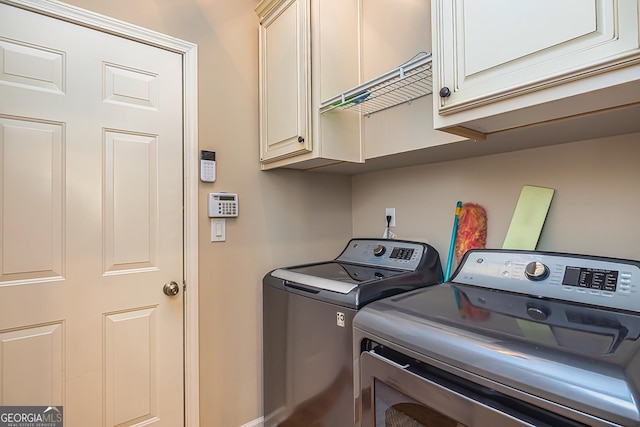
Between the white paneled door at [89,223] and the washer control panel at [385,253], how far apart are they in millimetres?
955

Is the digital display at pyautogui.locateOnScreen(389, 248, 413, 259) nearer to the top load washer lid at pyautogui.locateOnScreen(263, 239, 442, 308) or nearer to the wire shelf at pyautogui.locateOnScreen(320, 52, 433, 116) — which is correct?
the top load washer lid at pyautogui.locateOnScreen(263, 239, 442, 308)

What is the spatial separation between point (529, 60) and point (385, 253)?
1120mm

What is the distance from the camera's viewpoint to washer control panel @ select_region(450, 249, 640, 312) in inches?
39.0

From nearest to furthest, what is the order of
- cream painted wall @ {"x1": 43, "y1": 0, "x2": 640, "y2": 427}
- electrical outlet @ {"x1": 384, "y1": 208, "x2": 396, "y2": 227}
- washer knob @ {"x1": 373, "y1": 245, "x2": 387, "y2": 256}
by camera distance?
cream painted wall @ {"x1": 43, "y1": 0, "x2": 640, "y2": 427}
washer knob @ {"x1": 373, "y1": 245, "x2": 387, "y2": 256}
electrical outlet @ {"x1": 384, "y1": 208, "x2": 396, "y2": 227}

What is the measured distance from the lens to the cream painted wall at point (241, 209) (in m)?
1.65

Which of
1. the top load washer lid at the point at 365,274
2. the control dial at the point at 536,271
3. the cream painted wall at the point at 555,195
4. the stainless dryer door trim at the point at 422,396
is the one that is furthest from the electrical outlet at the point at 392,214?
the stainless dryer door trim at the point at 422,396

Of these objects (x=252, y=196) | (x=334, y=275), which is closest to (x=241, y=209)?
(x=252, y=196)

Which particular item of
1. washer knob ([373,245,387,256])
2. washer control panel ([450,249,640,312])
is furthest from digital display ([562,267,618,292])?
washer knob ([373,245,387,256])

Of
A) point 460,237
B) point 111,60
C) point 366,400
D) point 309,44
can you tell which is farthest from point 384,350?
point 111,60

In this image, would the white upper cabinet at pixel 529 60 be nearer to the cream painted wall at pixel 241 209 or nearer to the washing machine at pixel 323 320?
the washing machine at pixel 323 320

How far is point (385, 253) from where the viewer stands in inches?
70.1

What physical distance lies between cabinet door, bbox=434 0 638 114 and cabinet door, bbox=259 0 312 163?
66cm

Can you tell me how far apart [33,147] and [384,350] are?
1.51 metres

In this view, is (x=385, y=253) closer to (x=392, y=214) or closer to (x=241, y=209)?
(x=392, y=214)
